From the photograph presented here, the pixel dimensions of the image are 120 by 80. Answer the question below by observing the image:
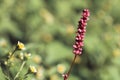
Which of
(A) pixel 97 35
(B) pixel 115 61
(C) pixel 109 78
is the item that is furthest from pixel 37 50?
(A) pixel 97 35

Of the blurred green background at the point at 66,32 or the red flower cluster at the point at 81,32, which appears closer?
the red flower cluster at the point at 81,32

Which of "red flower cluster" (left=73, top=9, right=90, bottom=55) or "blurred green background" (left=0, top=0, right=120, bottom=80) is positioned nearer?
"red flower cluster" (left=73, top=9, right=90, bottom=55)

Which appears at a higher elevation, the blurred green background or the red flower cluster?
the blurred green background

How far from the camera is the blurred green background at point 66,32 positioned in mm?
5660

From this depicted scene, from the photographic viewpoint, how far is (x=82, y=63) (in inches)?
233

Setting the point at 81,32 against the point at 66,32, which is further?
the point at 66,32

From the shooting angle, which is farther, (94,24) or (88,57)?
(94,24)

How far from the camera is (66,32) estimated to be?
20.7 ft

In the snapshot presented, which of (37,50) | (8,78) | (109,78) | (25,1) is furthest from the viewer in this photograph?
(25,1)

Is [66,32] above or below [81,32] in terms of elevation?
above

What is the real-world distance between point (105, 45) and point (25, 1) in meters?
1.59

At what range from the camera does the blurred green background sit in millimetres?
5660

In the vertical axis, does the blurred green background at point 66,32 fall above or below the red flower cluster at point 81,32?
above

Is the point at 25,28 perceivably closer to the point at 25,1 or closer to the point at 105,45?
the point at 25,1
